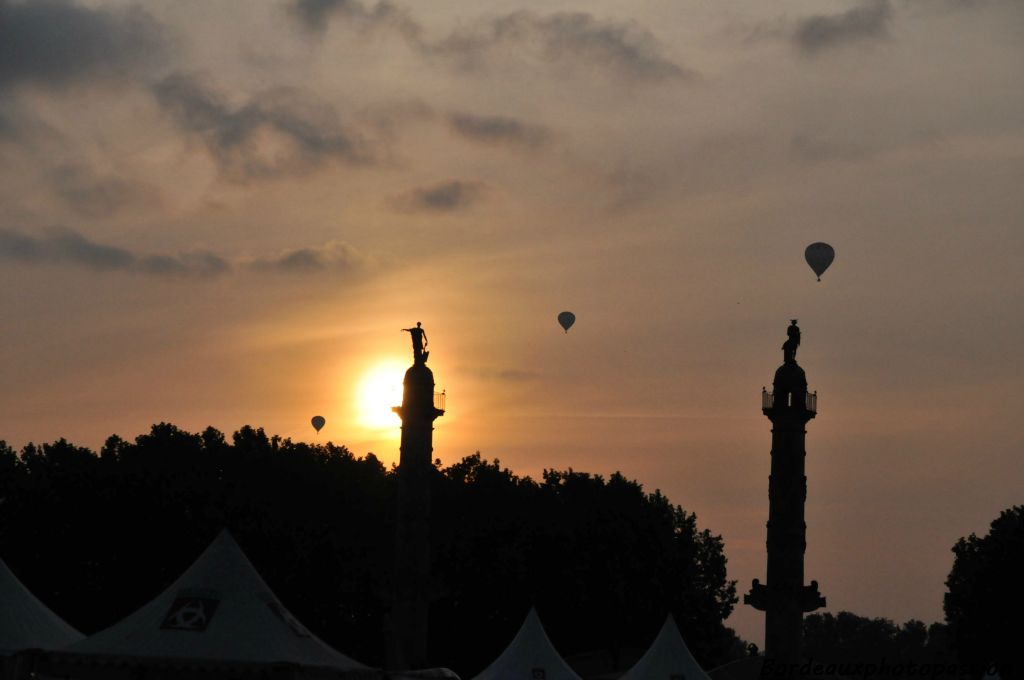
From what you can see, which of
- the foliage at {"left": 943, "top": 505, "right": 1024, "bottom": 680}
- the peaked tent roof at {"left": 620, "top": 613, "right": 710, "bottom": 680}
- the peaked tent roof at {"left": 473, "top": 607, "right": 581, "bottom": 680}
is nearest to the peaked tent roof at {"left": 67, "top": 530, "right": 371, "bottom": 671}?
the peaked tent roof at {"left": 473, "top": 607, "right": 581, "bottom": 680}

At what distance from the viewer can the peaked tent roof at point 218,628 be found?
36094 mm

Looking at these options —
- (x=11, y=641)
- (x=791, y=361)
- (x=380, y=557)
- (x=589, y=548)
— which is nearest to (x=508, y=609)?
(x=589, y=548)

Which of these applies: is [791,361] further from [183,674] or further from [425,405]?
[183,674]

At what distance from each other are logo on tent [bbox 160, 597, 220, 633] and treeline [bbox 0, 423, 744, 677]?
89.2 feet

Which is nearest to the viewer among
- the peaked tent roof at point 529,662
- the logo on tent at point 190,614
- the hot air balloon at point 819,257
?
the logo on tent at point 190,614

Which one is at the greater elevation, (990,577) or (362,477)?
(362,477)

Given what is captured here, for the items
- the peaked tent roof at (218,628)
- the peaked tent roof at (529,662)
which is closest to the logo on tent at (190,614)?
the peaked tent roof at (218,628)

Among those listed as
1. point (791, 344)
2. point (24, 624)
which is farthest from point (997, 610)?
point (24, 624)

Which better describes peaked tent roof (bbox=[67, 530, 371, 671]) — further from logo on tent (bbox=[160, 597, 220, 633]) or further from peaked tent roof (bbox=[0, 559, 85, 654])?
peaked tent roof (bbox=[0, 559, 85, 654])

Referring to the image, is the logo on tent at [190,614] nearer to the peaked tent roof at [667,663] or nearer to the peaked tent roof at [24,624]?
the peaked tent roof at [24,624]

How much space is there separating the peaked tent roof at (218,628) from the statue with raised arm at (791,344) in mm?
30829

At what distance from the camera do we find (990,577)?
3236 inches

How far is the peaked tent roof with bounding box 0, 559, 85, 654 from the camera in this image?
136 feet

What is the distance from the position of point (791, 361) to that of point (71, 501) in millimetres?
31253
